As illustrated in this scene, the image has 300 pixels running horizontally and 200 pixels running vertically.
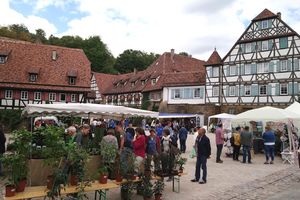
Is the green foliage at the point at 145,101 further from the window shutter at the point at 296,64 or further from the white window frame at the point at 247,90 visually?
the window shutter at the point at 296,64

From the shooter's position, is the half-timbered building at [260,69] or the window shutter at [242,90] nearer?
the half-timbered building at [260,69]

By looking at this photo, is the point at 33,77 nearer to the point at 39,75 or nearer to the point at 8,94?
the point at 39,75

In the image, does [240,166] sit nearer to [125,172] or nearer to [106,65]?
[125,172]

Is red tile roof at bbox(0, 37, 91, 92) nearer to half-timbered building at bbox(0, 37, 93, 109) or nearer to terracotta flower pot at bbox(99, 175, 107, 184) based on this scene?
half-timbered building at bbox(0, 37, 93, 109)

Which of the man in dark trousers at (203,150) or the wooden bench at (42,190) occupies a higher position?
the man in dark trousers at (203,150)

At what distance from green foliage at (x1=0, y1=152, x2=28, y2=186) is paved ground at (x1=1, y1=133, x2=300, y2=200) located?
2888 mm

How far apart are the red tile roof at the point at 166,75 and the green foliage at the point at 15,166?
3826 cm

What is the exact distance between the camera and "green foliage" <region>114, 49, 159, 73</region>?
81.1m

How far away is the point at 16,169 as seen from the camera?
6922 millimetres

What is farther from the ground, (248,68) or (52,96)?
(248,68)

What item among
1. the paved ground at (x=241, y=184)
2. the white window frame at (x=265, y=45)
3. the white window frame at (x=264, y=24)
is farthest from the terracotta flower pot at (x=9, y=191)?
the white window frame at (x=264, y=24)

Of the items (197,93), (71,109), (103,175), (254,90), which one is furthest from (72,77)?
(103,175)

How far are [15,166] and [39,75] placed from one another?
33.9m

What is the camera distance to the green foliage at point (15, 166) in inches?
271
